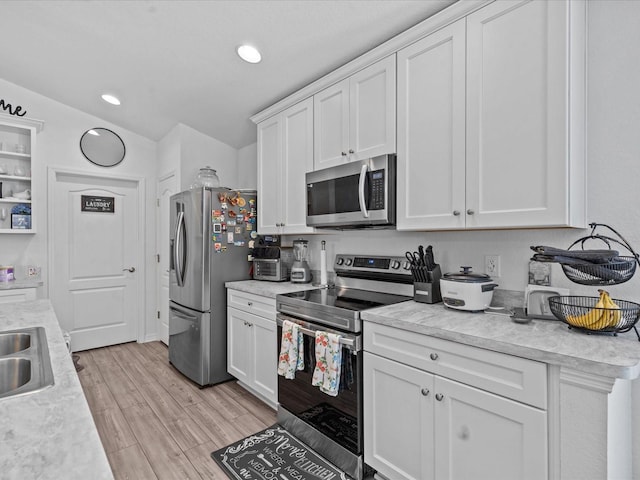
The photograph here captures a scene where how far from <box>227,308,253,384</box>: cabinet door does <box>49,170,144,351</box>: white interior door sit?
195 cm

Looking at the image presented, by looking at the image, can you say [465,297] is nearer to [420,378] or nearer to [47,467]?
[420,378]

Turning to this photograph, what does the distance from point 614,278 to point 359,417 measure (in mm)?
1301

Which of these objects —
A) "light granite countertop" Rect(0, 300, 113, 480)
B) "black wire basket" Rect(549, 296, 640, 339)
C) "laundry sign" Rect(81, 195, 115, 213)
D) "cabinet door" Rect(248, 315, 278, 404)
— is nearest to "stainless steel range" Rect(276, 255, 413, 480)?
"cabinet door" Rect(248, 315, 278, 404)

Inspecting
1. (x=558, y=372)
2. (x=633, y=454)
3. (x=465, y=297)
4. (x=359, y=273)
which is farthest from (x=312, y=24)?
(x=633, y=454)

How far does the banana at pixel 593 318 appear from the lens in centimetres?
131

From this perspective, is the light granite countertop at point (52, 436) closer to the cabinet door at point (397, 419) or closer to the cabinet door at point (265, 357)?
the cabinet door at point (397, 419)

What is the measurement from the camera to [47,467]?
64 centimetres

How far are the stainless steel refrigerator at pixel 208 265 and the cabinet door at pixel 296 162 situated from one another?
528 millimetres

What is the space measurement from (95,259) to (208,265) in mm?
1966

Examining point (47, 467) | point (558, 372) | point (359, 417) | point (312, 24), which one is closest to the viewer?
point (47, 467)

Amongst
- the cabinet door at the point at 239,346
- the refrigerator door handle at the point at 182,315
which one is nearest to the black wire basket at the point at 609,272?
the cabinet door at the point at 239,346

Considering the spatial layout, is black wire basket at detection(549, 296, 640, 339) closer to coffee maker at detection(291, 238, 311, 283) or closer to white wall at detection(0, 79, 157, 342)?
coffee maker at detection(291, 238, 311, 283)

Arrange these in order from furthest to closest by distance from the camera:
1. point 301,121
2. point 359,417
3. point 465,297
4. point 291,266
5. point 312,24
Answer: point 291,266 < point 301,121 < point 312,24 < point 359,417 < point 465,297

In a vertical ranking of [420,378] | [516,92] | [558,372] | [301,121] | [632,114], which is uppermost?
[301,121]
